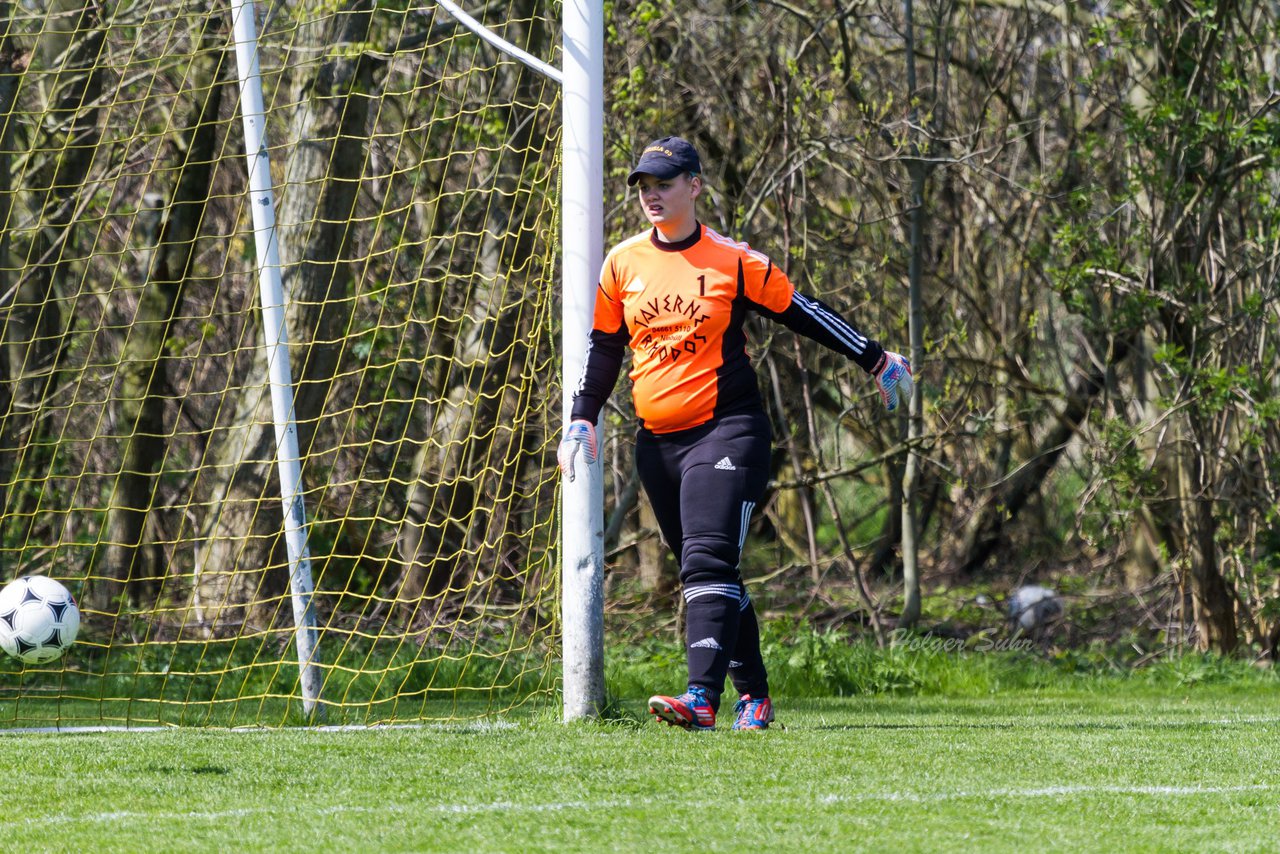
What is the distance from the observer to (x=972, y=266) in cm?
1038

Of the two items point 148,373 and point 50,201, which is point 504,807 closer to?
point 50,201

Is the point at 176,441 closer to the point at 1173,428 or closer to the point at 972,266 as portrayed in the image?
the point at 972,266

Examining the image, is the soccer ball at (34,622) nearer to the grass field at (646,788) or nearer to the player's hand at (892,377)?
the grass field at (646,788)

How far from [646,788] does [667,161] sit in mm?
2181

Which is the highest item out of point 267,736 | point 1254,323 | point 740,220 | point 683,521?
point 740,220

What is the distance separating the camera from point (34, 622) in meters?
5.75

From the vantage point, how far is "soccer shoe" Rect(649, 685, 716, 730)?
4781 mm

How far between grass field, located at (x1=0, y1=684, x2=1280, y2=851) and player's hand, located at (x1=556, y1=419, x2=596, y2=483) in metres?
0.89

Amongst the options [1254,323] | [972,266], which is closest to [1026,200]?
[972,266]

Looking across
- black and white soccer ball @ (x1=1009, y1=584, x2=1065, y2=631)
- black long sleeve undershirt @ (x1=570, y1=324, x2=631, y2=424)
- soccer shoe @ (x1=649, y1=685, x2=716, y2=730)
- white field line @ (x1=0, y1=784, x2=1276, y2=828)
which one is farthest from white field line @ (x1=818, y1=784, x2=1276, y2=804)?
black and white soccer ball @ (x1=1009, y1=584, x2=1065, y2=631)

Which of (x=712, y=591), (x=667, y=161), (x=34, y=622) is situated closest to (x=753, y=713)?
(x=712, y=591)

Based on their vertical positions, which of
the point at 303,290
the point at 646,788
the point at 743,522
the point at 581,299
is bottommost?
the point at 646,788

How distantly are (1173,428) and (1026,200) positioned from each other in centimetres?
206

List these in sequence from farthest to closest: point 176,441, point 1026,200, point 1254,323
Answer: point 176,441 → point 1026,200 → point 1254,323
